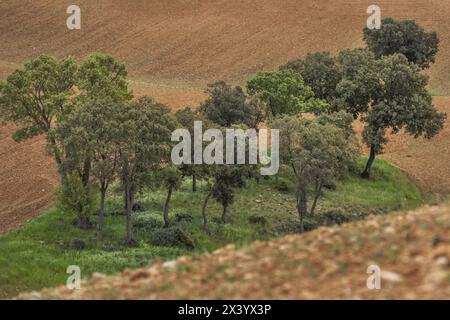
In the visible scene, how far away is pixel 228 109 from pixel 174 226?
1162 centimetres

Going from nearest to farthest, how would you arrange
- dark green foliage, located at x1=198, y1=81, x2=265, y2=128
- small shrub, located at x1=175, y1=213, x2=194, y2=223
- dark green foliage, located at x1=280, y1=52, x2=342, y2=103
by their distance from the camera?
1. small shrub, located at x1=175, y1=213, x2=194, y2=223
2. dark green foliage, located at x1=198, y1=81, x2=265, y2=128
3. dark green foliage, located at x1=280, y1=52, x2=342, y2=103

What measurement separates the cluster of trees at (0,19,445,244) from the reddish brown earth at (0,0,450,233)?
76.3 ft

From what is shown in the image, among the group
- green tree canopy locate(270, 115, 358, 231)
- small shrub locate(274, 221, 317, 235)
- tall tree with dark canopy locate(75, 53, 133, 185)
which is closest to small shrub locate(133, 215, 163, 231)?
tall tree with dark canopy locate(75, 53, 133, 185)

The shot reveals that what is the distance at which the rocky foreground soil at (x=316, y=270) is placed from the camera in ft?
53.0

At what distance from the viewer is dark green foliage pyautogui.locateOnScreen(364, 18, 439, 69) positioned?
76.3m

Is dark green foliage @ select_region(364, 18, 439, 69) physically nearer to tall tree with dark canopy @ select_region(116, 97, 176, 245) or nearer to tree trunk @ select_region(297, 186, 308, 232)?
tree trunk @ select_region(297, 186, 308, 232)

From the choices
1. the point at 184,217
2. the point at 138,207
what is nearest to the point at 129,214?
the point at 184,217

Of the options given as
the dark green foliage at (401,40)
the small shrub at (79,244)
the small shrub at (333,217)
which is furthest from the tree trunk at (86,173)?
the dark green foliage at (401,40)

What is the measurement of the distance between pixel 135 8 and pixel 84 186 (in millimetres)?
67892

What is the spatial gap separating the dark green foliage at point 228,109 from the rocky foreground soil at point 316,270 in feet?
111

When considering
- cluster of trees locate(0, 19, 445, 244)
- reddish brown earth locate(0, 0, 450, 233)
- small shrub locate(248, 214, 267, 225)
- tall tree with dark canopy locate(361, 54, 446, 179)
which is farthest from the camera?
reddish brown earth locate(0, 0, 450, 233)

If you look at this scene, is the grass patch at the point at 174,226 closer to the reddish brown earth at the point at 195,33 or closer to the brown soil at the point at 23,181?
the brown soil at the point at 23,181

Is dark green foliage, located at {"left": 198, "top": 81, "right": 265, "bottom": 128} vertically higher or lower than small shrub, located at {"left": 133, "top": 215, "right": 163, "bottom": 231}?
higher
